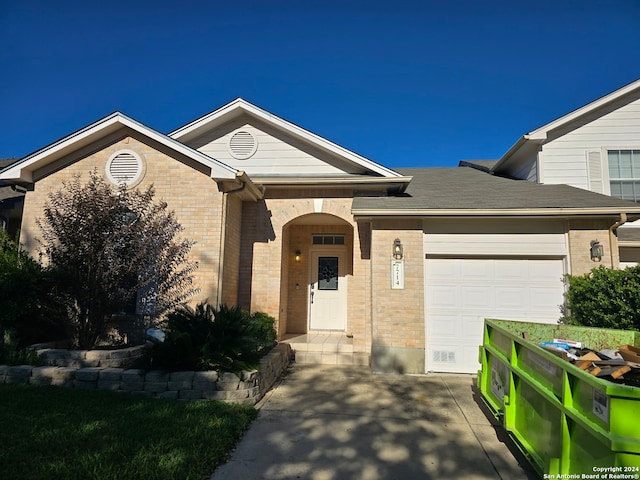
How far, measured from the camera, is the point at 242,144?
1020 cm

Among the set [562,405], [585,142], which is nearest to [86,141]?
[562,405]

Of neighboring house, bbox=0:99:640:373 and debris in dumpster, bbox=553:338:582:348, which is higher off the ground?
neighboring house, bbox=0:99:640:373

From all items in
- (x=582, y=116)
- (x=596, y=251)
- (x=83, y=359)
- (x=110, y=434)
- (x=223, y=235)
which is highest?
(x=582, y=116)

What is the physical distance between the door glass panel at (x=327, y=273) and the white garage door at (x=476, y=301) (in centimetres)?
350

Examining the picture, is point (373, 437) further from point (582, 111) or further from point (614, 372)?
point (582, 111)

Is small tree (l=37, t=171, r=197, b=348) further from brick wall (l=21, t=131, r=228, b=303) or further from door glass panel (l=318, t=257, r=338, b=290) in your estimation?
door glass panel (l=318, t=257, r=338, b=290)

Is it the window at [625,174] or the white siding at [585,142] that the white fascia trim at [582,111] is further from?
the window at [625,174]

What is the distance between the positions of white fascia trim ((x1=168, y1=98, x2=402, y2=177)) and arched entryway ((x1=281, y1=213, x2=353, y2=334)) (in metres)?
2.06

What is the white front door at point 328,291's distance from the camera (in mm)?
10578

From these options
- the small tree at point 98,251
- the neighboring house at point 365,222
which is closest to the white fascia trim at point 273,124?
the neighboring house at point 365,222

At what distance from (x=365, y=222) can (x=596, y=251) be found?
486cm

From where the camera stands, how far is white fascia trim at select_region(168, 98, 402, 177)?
9.27 meters

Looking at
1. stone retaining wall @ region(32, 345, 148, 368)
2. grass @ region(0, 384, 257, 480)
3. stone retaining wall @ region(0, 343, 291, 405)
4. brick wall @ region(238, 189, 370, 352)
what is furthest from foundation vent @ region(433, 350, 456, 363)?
stone retaining wall @ region(32, 345, 148, 368)

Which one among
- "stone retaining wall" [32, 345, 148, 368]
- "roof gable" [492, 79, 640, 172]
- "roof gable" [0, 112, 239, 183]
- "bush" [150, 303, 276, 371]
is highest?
"roof gable" [492, 79, 640, 172]
